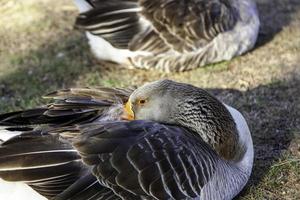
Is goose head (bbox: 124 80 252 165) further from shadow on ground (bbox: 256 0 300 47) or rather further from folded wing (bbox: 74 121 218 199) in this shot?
shadow on ground (bbox: 256 0 300 47)

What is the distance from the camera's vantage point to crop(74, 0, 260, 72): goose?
21.3ft

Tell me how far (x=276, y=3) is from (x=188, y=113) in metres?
4.04

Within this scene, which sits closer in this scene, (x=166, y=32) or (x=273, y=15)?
(x=166, y=32)

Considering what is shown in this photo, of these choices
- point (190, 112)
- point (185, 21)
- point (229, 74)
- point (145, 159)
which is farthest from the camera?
point (185, 21)

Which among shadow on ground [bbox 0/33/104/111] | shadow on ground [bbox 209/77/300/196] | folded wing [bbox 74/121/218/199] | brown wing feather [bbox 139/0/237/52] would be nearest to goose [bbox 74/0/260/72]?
brown wing feather [bbox 139/0/237/52]

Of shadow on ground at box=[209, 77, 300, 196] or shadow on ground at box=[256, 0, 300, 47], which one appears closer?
shadow on ground at box=[209, 77, 300, 196]

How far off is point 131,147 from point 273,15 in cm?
434

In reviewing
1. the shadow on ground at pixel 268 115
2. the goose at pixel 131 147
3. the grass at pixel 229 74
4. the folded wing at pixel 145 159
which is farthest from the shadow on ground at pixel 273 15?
the folded wing at pixel 145 159

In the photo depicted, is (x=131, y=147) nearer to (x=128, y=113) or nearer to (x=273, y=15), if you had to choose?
(x=128, y=113)

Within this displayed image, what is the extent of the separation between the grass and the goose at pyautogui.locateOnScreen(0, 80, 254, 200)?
1.51 feet

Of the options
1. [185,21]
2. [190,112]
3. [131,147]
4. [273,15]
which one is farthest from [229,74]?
[131,147]

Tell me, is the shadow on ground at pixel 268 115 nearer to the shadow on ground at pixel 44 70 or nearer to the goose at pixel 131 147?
the goose at pixel 131 147

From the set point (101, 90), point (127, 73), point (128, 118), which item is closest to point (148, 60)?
point (127, 73)

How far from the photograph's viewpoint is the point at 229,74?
632 cm
